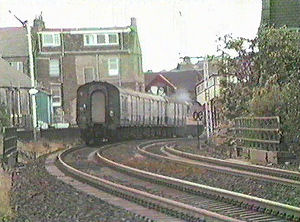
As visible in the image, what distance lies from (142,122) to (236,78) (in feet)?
33.9

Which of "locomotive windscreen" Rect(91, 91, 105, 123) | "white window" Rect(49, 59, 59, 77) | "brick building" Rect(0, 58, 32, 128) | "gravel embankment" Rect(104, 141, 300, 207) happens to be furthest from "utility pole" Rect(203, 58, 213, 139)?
"white window" Rect(49, 59, 59, 77)

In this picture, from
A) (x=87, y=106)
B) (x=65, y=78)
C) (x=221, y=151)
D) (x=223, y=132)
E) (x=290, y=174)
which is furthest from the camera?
(x=65, y=78)

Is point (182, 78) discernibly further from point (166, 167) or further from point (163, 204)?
point (163, 204)

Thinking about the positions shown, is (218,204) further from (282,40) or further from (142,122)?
(142,122)

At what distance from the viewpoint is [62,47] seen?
65250 millimetres

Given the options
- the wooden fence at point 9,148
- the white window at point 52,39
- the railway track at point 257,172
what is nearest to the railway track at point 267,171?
the railway track at point 257,172

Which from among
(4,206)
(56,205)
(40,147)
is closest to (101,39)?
(40,147)

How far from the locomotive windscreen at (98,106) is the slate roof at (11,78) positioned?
32.1 feet

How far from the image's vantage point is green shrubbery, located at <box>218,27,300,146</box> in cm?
1969

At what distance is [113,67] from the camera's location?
215ft

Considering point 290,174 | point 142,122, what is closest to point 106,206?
point 290,174

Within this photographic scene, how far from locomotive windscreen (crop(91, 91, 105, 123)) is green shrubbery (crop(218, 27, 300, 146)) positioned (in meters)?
6.31

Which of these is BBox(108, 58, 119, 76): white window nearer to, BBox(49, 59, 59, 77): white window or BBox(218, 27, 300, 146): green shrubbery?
BBox(49, 59, 59, 77): white window

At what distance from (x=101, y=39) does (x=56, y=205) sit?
54.9m
